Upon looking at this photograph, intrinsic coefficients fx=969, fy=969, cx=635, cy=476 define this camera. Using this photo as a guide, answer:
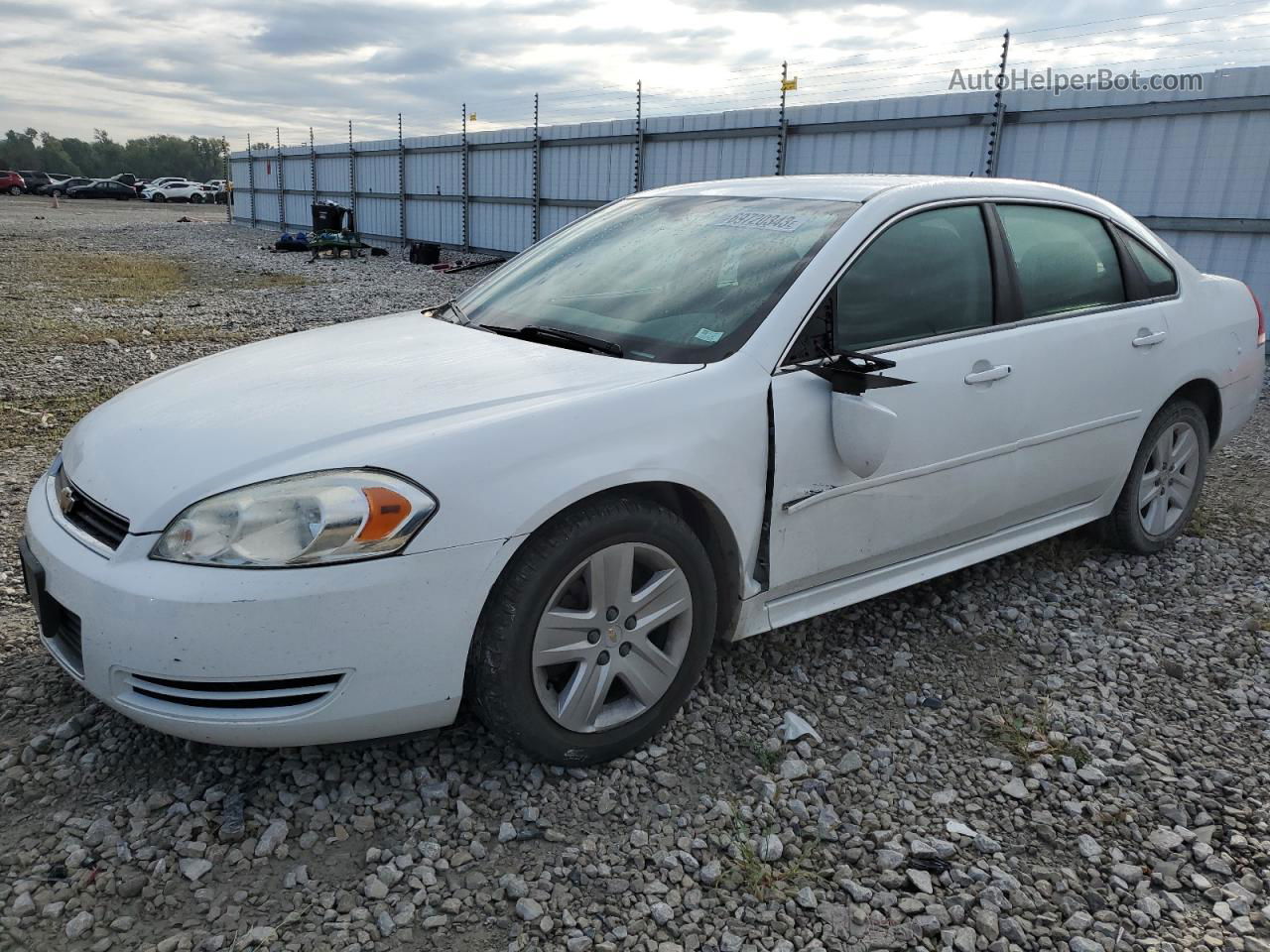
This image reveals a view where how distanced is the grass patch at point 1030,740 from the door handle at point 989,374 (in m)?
1.08

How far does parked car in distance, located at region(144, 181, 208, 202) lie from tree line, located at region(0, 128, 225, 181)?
3976cm

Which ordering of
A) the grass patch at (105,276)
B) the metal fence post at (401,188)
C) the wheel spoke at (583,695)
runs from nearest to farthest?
the wheel spoke at (583,695) → the grass patch at (105,276) → the metal fence post at (401,188)

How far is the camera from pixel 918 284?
10.5ft

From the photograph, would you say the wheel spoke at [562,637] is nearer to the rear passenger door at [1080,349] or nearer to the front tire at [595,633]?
the front tire at [595,633]

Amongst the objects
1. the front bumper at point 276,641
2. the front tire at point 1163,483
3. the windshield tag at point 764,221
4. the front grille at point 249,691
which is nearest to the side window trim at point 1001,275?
the windshield tag at point 764,221

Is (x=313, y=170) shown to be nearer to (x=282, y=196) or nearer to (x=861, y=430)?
(x=282, y=196)

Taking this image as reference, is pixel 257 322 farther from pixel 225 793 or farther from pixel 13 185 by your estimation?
pixel 13 185

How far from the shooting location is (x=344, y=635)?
2.17 metres

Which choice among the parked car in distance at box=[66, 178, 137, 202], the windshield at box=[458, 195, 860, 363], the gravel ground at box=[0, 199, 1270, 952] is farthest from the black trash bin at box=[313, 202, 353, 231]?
the parked car in distance at box=[66, 178, 137, 202]

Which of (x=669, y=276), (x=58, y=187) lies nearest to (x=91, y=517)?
(x=669, y=276)

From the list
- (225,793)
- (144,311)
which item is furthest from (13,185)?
(225,793)

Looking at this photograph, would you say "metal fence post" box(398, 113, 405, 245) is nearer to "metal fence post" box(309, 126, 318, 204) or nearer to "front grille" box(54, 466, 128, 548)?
"metal fence post" box(309, 126, 318, 204)

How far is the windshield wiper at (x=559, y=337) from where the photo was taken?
2.88 meters

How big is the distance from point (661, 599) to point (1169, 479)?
9.36 ft
